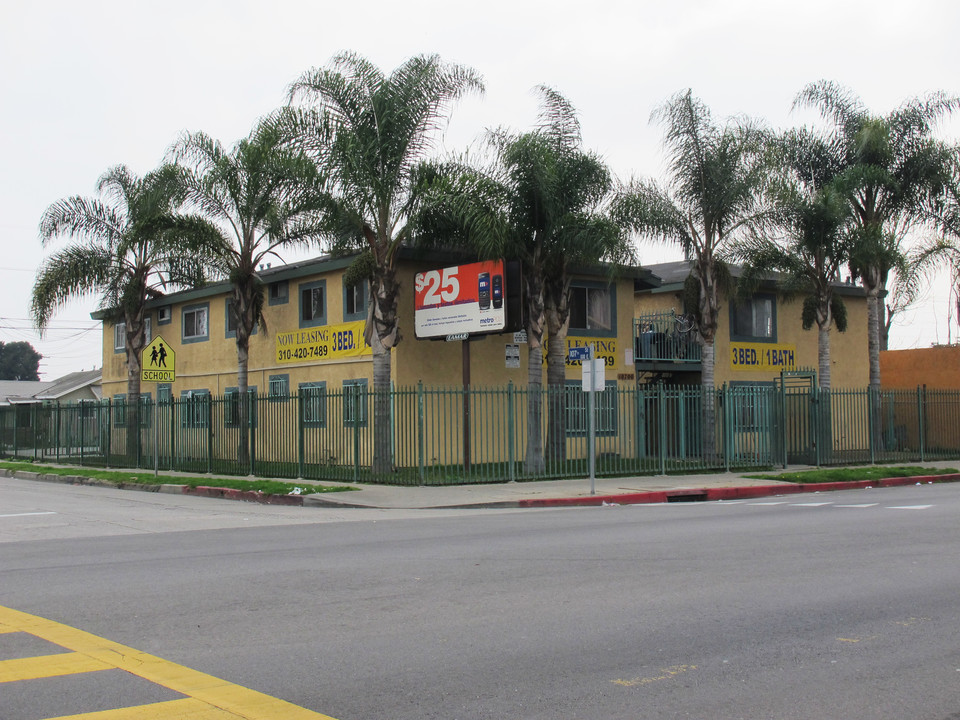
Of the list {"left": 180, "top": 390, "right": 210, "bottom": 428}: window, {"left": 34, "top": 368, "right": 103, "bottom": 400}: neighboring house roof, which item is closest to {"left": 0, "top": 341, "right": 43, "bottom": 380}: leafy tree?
{"left": 34, "top": 368, "right": 103, "bottom": 400}: neighboring house roof

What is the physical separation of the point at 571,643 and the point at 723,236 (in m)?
20.3

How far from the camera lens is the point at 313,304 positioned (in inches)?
1081

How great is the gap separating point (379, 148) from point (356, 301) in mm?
5915

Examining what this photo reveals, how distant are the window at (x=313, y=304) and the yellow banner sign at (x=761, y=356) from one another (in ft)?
43.2

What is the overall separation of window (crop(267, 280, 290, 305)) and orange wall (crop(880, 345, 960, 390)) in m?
21.7

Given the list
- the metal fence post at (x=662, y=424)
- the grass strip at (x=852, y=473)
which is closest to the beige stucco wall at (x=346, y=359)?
the metal fence post at (x=662, y=424)

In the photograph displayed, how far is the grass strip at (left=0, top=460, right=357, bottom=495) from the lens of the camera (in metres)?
18.8

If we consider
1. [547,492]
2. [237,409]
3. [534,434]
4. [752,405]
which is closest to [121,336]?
[237,409]

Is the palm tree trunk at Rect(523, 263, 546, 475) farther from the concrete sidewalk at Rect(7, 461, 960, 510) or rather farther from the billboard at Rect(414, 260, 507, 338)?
the billboard at Rect(414, 260, 507, 338)

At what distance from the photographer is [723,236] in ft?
82.5

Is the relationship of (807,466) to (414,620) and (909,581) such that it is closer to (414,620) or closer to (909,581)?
(909,581)

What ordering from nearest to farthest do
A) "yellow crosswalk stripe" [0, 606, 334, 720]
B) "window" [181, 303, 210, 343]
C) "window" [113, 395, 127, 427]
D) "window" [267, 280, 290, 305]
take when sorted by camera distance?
"yellow crosswalk stripe" [0, 606, 334, 720], "window" [267, 280, 290, 305], "window" [113, 395, 127, 427], "window" [181, 303, 210, 343]

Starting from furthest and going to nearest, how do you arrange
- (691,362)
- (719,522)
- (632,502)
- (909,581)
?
(691,362)
(632,502)
(719,522)
(909,581)

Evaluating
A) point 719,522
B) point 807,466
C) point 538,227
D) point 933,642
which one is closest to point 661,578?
point 933,642
